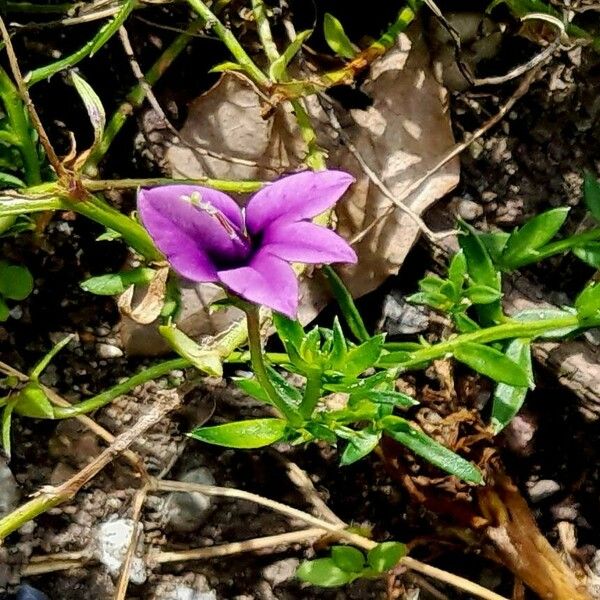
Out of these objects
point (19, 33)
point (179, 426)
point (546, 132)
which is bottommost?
point (179, 426)

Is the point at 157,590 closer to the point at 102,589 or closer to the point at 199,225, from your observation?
the point at 102,589

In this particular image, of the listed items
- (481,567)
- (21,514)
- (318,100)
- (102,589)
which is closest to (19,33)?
(318,100)

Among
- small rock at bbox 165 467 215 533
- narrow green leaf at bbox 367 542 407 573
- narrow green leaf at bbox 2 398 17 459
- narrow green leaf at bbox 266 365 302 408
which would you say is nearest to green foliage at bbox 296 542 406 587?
narrow green leaf at bbox 367 542 407 573

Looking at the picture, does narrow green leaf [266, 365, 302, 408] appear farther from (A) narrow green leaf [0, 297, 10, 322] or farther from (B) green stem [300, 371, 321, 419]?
(A) narrow green leaf [0, 297, 10, 322]

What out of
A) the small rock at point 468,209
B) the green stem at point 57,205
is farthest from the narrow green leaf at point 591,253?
the green stem at point 57,205

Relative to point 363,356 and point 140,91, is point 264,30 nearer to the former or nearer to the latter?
point 140,91

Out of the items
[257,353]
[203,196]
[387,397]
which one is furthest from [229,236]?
[387,397]
